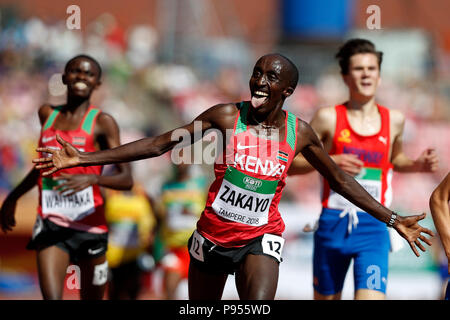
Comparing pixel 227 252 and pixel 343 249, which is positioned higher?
pixel 227 252

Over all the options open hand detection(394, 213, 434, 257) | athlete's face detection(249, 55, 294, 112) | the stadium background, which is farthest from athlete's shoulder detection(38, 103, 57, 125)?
the stadium background

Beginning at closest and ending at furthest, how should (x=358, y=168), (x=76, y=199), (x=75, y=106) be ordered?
(x=358, y=168), (x=76, y=199), (x=75, y=106)

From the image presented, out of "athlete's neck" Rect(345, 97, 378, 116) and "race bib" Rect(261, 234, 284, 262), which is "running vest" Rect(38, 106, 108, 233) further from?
"athlete's neck" Rect(345, 97, 378, 116)

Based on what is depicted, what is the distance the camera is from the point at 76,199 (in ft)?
18.4

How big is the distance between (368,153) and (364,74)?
0.70m

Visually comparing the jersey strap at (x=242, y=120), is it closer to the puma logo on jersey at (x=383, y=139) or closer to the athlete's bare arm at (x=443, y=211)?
the athlete's bare arm at (x=443, y=211)

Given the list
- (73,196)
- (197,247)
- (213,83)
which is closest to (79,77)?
(73,196)

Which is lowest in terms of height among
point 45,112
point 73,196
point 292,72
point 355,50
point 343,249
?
point 343,249

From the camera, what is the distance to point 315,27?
25.2 meters

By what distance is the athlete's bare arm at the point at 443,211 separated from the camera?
3.98 metres

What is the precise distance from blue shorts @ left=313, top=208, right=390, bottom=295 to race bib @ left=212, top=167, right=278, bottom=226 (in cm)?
129

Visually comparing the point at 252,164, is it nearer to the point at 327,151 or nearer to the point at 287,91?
the point at 287,91
